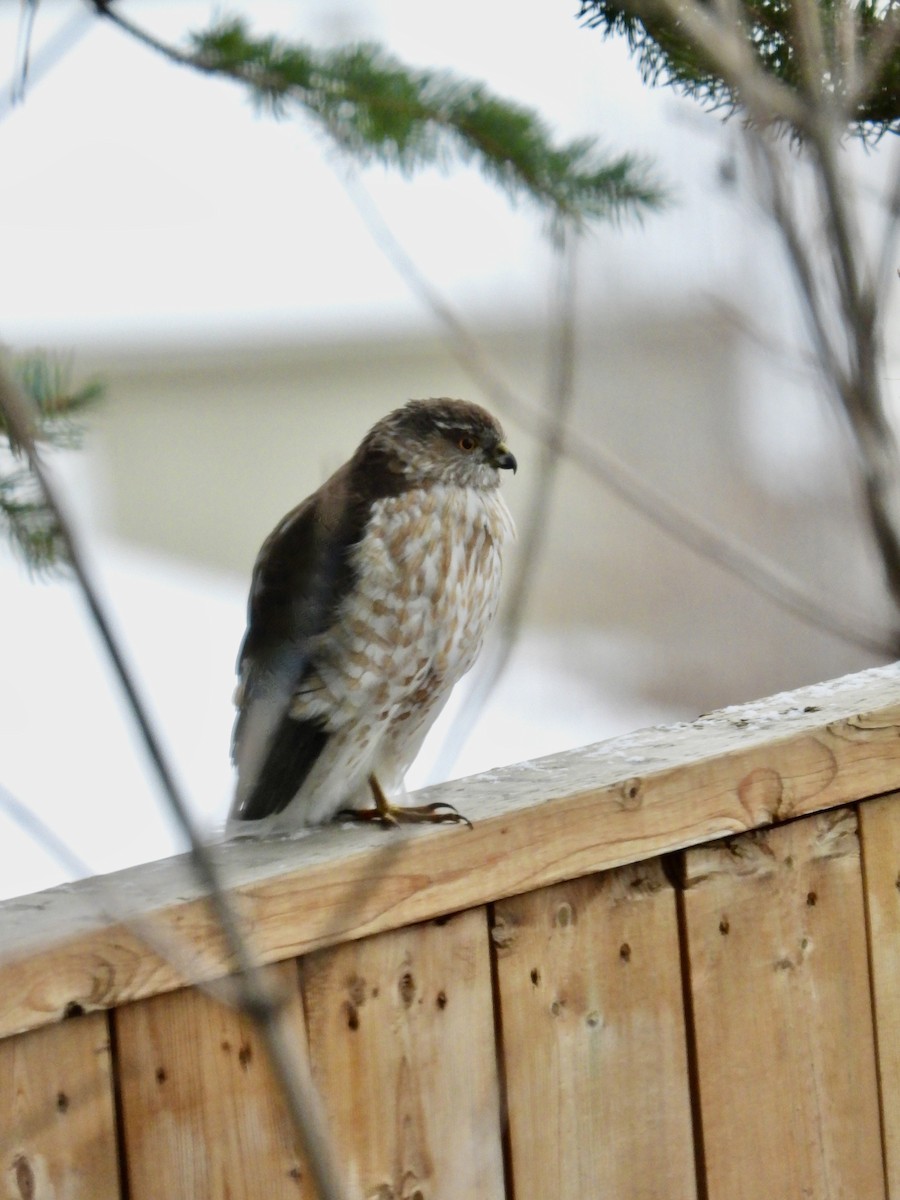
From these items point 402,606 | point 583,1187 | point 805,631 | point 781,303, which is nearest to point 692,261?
point 781,303

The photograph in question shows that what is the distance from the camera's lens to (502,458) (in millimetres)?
1489

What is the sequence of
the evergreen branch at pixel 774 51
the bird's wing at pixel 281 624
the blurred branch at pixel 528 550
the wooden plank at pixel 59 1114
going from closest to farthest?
the blurred branch at pixel 528 550 < the evergreen branch at pixel 774 51 < the wooden plank at pixel 59 1114 < the bird's wing at pixel 281 624

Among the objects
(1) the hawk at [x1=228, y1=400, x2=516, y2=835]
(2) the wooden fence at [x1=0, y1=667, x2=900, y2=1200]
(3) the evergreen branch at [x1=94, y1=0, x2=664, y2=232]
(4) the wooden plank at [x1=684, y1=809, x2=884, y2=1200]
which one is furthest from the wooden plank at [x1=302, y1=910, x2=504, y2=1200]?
(3) the evergreen branch at [x1=94, y1=0, x2=664, y2=232]

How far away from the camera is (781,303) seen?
1.19 metres

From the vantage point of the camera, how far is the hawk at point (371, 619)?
1.20 metres

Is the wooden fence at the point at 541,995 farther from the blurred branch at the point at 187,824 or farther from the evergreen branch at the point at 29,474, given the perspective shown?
the blurred branch at the point at 187,824

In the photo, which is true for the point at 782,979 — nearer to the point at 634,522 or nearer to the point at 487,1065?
the point at 487,1065

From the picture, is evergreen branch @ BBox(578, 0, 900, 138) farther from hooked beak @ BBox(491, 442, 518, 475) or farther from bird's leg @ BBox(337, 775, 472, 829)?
bird's leg @ BBox(337, 775, 472, 829)

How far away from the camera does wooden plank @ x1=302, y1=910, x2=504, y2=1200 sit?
1184 mm

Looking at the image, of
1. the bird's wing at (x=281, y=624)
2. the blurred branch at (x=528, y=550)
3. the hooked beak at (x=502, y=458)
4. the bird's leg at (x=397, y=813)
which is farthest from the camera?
the hooked beak at (x=502, y=458)

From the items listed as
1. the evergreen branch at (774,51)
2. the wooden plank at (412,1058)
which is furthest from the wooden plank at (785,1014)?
the evergreen branch at (774,51)

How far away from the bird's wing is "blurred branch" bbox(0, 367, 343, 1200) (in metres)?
0.57

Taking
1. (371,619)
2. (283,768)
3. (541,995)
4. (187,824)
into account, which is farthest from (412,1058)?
(187,824)

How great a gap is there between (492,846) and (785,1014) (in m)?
0.41
